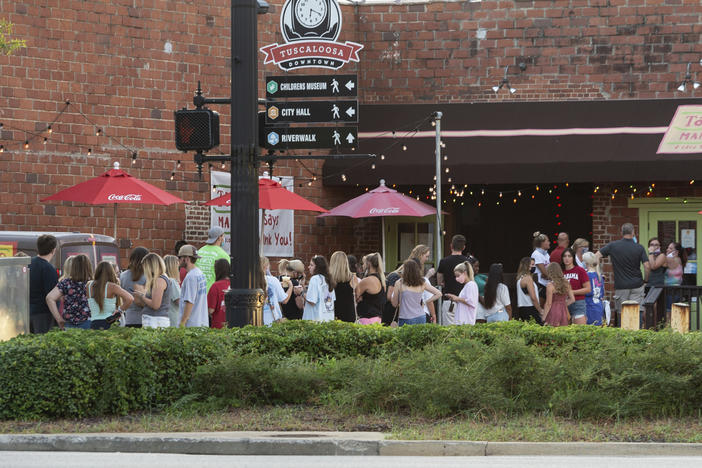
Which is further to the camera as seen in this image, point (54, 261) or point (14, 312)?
point (54, 261)

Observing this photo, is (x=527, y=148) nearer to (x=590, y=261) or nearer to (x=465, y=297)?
(x=590, y=261)

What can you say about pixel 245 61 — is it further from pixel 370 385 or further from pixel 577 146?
pixel 577 146

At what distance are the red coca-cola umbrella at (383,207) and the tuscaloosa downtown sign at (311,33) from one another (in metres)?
4.90

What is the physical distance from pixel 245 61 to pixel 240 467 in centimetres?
494

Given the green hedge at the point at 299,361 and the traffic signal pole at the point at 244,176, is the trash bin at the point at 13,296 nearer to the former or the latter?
the green hedge at the point at 299,361

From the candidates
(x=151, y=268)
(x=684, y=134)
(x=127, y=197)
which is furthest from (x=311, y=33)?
(x=684, y=134)

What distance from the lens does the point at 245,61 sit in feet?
39.0

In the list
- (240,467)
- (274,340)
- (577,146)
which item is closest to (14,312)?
(274,340)

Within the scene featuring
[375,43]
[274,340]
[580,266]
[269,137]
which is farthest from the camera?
[375,43]

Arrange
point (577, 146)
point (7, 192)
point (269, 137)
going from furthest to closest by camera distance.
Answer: point (577, 146) < point (7, 192) < point (269, 137)

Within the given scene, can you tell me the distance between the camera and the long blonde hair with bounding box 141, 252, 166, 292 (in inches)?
510

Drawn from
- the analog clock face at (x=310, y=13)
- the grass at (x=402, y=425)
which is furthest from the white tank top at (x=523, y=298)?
the grass at (x=402, y=425)

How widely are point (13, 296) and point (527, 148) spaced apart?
12301 mm

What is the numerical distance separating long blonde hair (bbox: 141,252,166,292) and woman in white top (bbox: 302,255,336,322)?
226 centimetres
